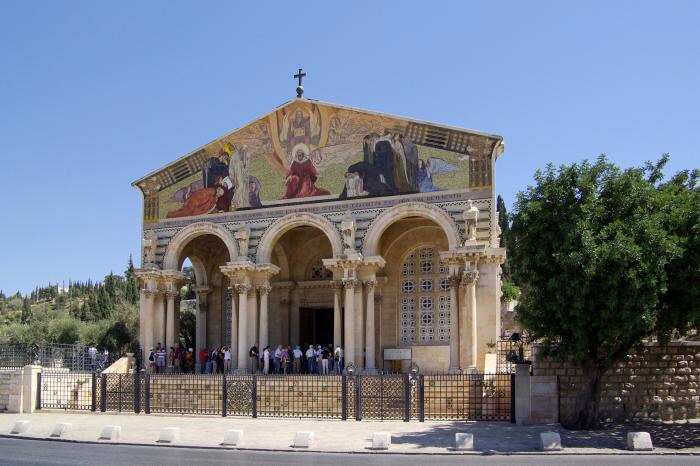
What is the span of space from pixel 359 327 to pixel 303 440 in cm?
1203

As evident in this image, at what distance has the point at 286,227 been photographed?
30.0 meters

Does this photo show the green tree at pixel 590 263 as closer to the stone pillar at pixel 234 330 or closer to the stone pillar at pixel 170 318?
the stone pillar at pixel 234 330

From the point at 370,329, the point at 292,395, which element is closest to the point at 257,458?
the point at 292,395

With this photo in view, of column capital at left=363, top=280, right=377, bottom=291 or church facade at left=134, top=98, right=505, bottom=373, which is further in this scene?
column capital at left=363, top=280, right=377, bottom=291

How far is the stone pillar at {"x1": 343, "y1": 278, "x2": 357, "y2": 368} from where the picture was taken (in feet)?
92.8

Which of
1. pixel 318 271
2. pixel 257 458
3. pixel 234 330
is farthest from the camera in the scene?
pixel 318 271

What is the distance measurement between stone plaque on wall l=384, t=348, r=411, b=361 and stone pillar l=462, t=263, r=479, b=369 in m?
4.37

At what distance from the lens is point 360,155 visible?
29.4m

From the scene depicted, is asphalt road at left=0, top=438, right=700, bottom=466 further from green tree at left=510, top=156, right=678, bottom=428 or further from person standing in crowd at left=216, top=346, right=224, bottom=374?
person standing in crowd at left=216, top=346, right=224, bottom=374

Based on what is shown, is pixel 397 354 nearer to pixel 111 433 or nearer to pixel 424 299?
pixel 424 299

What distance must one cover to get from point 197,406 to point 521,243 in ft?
37.8

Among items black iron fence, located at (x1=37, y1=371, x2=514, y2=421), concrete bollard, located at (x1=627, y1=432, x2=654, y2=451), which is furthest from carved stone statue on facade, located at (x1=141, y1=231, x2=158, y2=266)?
concrete bollard, located at (x1=627, y1=432, x2=654, y2=451)

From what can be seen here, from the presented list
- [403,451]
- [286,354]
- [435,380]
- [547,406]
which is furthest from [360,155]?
[403,451]

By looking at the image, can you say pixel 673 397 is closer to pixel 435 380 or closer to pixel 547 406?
pixel 547 406
